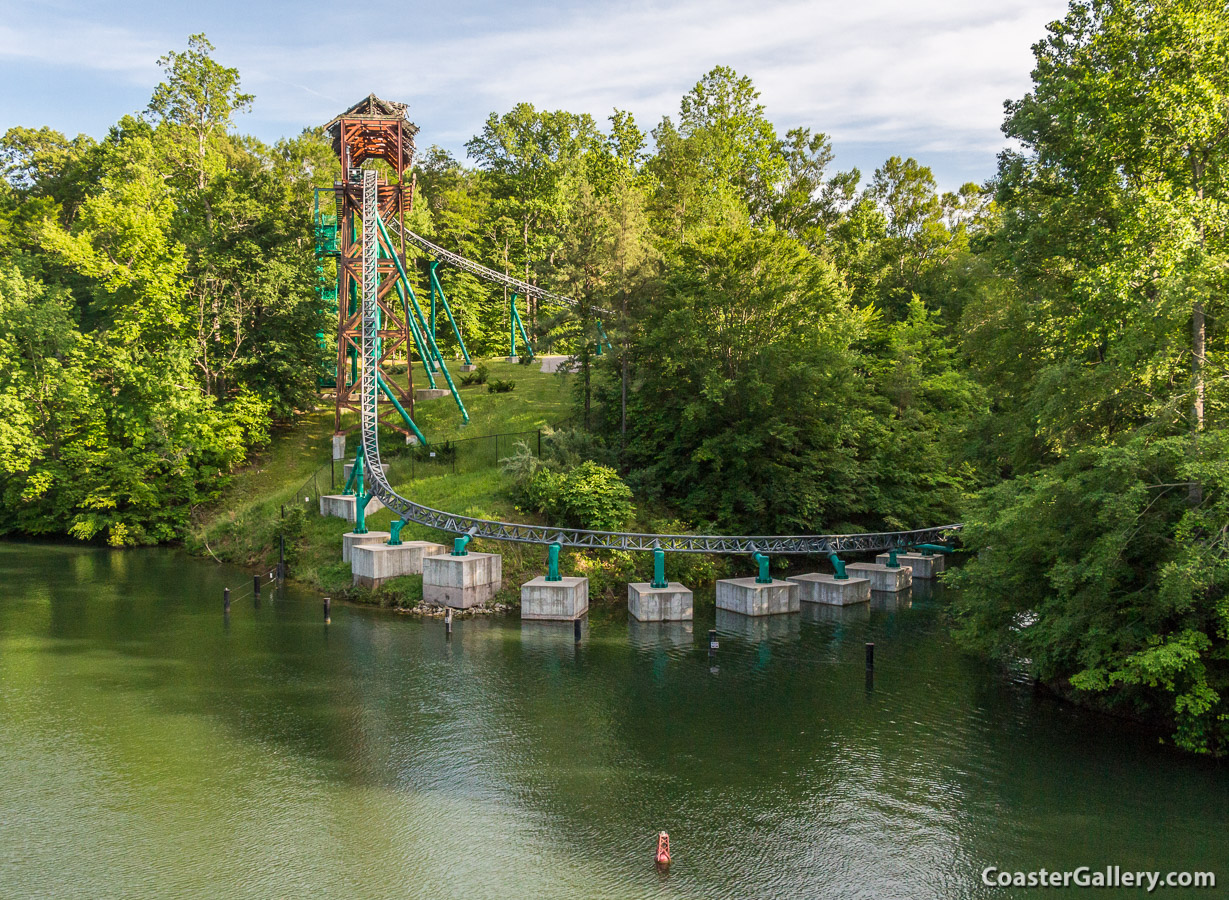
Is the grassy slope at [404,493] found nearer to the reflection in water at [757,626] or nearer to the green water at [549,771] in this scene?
the reflection in water at [757,626]

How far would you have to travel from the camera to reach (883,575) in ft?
103

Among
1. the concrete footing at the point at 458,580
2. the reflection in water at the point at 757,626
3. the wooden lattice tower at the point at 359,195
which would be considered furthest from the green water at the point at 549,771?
the wooden lattice tower at the point at 359,195

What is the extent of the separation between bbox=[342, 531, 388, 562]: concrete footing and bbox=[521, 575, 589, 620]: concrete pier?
7.54 m

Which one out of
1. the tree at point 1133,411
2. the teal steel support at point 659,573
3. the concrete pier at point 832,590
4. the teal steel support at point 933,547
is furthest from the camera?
the teal steel support at point 933,547

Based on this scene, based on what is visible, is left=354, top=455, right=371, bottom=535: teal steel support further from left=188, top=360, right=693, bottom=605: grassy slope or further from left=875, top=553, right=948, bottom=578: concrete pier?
left=875, top=553, right=948, bottom=578: concrete pier

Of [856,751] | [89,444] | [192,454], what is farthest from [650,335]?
[89,444]

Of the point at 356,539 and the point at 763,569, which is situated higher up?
the point at 356,539

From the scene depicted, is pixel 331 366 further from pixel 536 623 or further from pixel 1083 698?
pixel 1083 698

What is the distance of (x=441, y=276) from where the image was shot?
5759 centimetres

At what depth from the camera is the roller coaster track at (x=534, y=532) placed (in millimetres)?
28766

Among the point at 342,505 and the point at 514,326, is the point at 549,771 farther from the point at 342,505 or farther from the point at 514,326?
the point at 514,326

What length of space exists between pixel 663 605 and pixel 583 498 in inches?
245

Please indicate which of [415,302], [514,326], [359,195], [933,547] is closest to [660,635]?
[933,547]

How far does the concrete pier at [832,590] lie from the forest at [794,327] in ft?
11.6
